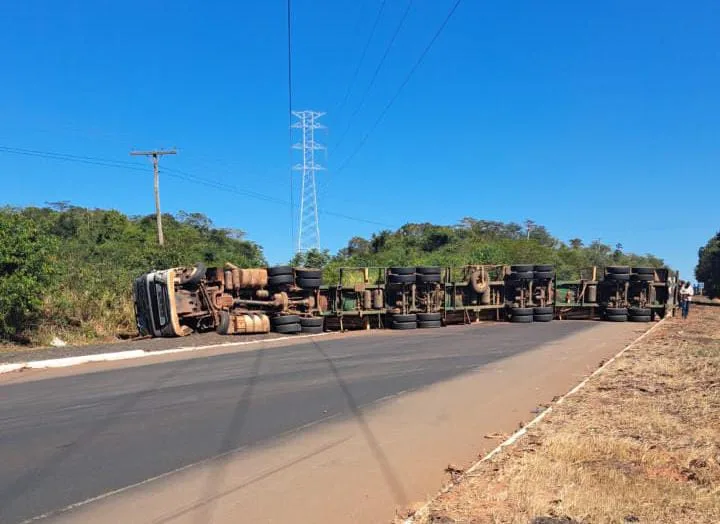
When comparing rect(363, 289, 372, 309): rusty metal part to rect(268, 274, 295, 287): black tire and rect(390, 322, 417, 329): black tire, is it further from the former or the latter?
rect(268, 274, 295, 287): black tire

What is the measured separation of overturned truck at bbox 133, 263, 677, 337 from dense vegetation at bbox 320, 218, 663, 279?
8356mm

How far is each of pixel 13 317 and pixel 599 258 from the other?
73097mm

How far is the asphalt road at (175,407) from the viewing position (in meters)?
5.96

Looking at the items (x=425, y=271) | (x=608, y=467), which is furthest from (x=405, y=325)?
(x=608, y=467)

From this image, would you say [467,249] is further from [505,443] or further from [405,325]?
[505,443]

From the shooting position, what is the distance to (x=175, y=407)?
879 cm

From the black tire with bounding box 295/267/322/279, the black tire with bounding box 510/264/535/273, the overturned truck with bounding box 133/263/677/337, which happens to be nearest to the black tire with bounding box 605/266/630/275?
the overturned truck with bounding box 133/263/677/337

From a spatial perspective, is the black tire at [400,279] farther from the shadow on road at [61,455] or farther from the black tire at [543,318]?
the shadow on road at [61,455]

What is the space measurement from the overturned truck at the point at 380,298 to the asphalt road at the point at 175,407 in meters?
4.40

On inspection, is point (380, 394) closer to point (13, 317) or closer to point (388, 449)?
point (388, 449)

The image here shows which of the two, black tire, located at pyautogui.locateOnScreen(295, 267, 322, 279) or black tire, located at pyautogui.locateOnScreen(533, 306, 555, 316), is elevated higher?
black tire, located at pyautogui.locateOnScreen(295, 267, 322, 279)

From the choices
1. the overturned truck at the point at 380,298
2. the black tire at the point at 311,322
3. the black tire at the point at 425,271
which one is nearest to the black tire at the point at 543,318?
the overturned truck at the point at 380,298

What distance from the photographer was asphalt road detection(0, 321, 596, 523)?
19.6 ft

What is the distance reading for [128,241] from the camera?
1766 inches
